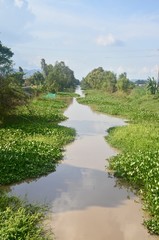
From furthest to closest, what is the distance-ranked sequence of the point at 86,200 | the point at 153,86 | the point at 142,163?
the point at 153,86, the point at 142,163, the point at 86,200

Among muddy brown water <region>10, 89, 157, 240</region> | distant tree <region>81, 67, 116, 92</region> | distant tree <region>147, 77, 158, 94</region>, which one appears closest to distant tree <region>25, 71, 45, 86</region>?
distant tree <region>81, 67, 116, 92</region>

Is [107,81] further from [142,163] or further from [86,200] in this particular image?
[86,200]

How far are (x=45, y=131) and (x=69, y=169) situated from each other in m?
6.06

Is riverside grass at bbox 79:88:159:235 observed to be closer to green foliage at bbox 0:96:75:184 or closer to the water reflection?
the water reflection

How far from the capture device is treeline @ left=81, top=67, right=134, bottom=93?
69188mm

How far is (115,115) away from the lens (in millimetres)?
31781

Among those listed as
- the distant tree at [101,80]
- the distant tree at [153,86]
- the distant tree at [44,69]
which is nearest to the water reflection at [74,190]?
the distant tree at [153,86]

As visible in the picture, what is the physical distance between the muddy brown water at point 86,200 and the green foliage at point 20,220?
1.18 ft

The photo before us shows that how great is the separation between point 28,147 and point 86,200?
527 centimetres

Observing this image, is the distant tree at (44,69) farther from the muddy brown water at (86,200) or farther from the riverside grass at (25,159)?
the muddy brown water at (86,200)

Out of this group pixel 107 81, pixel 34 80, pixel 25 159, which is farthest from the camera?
pixel 107 81

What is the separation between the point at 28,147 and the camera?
14.6 meters

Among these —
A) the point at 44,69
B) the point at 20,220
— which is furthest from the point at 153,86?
the point at 44,69

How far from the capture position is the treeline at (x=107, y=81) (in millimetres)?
69188
